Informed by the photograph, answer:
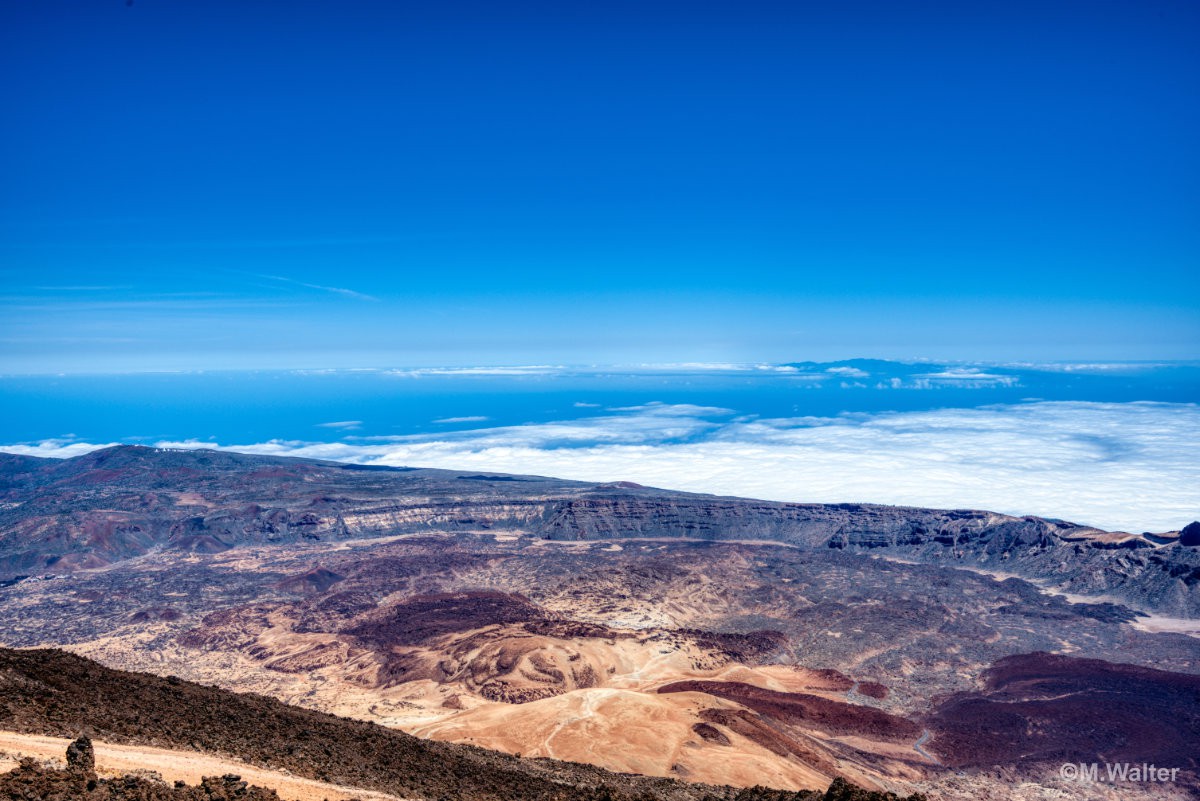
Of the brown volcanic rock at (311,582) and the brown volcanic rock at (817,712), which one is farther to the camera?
the brown volcanic rock at (311,582)

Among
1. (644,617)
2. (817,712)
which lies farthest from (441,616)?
(817,712)

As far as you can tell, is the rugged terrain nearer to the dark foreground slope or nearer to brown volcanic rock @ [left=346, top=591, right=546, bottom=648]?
brown volcanic rock @ [left=346, top=591, right=546, bottom=648]

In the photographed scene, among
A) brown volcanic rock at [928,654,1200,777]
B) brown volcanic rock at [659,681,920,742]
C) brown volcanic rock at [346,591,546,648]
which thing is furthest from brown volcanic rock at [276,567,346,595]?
brown volcanic rock at [928,654,1200,777]

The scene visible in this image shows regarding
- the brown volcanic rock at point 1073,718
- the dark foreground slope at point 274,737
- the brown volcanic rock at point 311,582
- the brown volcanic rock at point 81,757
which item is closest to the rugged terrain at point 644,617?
the brown volcanic rock at point 1073,718

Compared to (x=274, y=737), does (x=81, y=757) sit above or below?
above

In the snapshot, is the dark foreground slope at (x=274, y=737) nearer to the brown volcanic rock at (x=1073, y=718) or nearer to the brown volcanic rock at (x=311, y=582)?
the brown volcanic rock at (x=1073, y=718)

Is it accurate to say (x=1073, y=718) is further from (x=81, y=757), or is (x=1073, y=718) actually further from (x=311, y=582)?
(x=311, y=582)

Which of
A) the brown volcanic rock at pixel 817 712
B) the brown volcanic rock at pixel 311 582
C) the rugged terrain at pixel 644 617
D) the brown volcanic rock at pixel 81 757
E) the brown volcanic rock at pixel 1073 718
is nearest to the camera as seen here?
the brown volcanic rock at pixel 81 757
